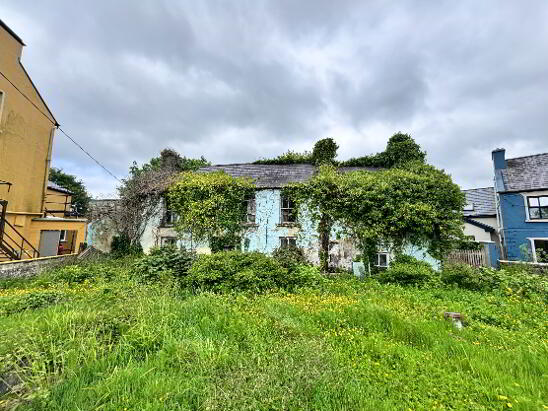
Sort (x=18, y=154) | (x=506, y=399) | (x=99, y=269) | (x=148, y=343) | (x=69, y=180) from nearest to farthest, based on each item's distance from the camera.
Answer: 1. (x=506, y=399)
2. (x=148, y=343)
3. (x=99, y=269)
4. (x=18, y=154)
5. (x=69, y=180)

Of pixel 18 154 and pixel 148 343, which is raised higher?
pixel 18 154

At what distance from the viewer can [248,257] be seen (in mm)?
10141

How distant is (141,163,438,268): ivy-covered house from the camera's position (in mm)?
14754

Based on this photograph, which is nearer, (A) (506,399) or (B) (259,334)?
(A) (506,399)

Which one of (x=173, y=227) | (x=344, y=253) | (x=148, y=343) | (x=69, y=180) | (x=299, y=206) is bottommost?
Answer: (x=148, y=343)

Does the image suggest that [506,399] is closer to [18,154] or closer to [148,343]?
[148,343]

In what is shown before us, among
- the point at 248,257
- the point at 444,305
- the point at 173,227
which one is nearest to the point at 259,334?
the point at 248,257

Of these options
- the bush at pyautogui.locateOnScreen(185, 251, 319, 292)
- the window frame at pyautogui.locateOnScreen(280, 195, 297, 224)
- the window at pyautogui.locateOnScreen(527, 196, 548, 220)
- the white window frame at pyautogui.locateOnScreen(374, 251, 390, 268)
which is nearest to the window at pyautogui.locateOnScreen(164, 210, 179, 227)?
the window frame at pyautogui.locateOnScreen(280, 195, 297, 224)

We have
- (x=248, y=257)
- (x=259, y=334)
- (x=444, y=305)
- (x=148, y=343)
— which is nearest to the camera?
(x=148, y=343)

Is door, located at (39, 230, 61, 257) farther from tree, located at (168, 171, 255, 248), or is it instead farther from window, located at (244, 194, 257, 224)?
window, located at (244, 194, 257, 224)

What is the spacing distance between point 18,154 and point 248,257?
15.8 m

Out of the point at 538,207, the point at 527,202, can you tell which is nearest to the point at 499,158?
the point at 527,202

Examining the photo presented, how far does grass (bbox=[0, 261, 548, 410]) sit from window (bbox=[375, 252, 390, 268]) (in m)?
7.49

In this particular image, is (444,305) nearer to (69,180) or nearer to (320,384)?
(320,384)
